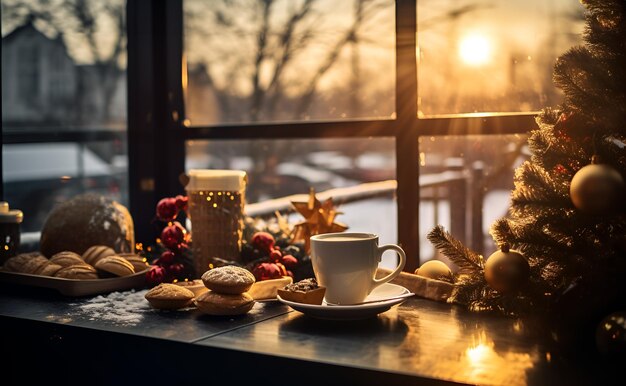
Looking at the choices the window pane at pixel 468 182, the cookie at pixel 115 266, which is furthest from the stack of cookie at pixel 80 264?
the window pane at pixel 468 182

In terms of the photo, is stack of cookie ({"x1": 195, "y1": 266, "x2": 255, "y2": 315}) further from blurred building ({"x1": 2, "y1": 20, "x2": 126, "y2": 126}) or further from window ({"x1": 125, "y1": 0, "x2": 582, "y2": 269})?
blurred building ({"x1": 2, "y1": 20, "x2": 126, "y2": 126})

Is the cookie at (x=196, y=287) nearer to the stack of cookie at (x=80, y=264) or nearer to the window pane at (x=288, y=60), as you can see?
the stack of cookie at (x=80, y=264)

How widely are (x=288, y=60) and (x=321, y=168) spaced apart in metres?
0.29

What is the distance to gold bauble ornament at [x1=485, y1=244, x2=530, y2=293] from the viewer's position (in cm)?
112

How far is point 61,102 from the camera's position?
195 centimetres

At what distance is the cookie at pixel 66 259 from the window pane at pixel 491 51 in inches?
32.1

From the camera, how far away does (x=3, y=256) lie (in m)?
1.54

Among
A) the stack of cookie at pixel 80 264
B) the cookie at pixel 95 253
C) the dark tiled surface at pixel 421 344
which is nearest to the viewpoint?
the dark tiled surface at pixel 421 344

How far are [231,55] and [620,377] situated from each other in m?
1.33

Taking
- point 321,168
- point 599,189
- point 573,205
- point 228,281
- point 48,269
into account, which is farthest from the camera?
point 321,168

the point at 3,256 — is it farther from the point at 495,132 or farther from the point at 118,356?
the point at 495,132

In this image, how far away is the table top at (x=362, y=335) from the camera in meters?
0.90

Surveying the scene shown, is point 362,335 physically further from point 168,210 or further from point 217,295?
point 168,210

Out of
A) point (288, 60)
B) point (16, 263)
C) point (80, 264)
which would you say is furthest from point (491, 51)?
point (16, 263)
